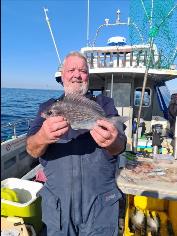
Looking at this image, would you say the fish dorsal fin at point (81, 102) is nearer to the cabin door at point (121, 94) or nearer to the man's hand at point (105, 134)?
the man's hand at point (105, 134)

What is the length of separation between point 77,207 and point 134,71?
666cm

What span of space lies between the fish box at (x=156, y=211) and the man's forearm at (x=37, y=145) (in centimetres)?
221

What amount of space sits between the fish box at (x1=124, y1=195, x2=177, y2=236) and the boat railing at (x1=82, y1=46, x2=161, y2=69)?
5.30 m

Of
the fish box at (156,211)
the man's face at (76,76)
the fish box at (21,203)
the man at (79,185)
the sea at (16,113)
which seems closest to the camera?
the man at (79,185)

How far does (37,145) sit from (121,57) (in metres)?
7.67

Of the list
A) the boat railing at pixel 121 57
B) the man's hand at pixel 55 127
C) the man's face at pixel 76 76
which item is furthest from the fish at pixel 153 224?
the boat railing at pixel 121 57

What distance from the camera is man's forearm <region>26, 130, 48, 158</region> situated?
2.41 meters

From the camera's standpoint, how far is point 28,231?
375 cm

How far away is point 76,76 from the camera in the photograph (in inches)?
111

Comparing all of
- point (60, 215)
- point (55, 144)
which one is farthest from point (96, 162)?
point (60, 215)

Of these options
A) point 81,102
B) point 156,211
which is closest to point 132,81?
point 156,211

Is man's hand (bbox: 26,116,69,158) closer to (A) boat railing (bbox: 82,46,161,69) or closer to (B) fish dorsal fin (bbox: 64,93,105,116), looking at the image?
(B) fish dorsal fin (bbox: 64,93,105,116)

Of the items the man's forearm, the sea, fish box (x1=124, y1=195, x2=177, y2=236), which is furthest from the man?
fish box (x1=124, y1=195, x2=177, y2=236)

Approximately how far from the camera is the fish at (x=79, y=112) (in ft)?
7.86
